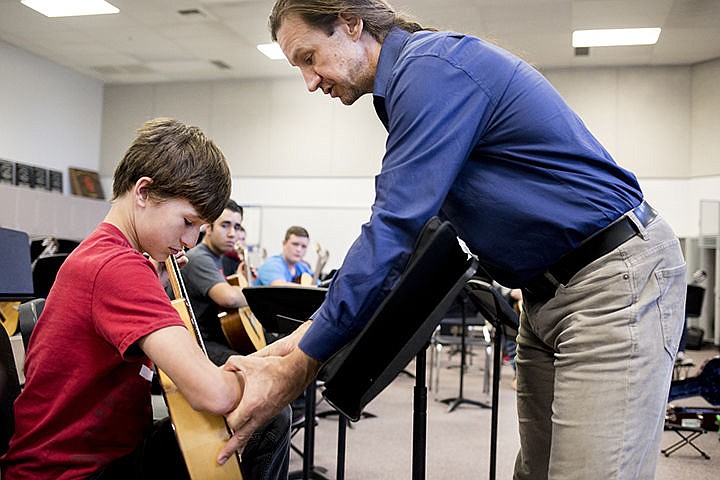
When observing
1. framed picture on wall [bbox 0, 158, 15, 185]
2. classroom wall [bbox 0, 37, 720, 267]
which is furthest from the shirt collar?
framed picture on wall [bbox 0, 158, 15, 185]

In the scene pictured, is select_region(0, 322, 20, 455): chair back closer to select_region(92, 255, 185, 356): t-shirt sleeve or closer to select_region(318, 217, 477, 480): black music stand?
select_region(92, 255, 185, 356): t-shirt sleeve

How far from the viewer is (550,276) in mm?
1320

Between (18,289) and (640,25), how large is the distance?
765cm

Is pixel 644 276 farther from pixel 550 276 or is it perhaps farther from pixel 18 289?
pixel 18 289

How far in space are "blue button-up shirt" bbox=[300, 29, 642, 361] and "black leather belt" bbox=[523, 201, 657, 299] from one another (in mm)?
15

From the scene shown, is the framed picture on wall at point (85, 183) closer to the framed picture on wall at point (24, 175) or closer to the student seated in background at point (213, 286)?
the framed picture on wall at point (24, 175)

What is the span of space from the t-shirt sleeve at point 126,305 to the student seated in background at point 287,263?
363cm

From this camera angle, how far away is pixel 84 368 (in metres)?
1.33

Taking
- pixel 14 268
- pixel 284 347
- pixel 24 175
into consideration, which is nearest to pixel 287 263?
pixel 14 268

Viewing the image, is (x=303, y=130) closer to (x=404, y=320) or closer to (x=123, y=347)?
(x=123, y=347)

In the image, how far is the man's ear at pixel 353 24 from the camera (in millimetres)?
1391

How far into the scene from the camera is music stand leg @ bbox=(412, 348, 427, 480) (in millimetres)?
1264

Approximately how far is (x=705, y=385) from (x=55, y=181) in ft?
31.8

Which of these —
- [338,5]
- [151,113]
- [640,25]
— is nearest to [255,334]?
[338,5]
